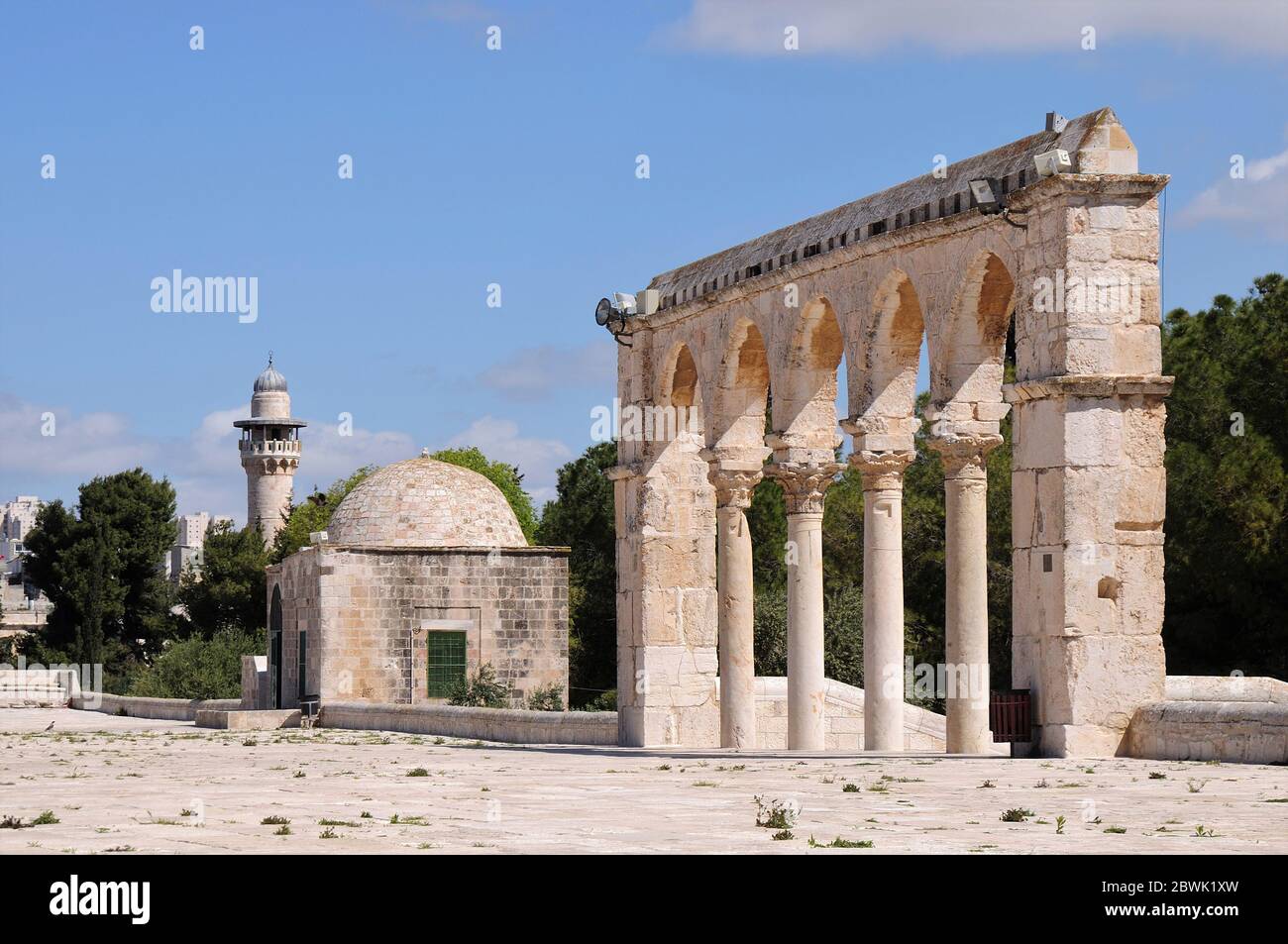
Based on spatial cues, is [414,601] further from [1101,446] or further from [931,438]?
[1101,446]

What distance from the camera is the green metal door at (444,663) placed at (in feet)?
120

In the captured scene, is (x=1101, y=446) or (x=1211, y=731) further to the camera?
(x=1101, y=446)

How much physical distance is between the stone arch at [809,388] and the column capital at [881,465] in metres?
1.58

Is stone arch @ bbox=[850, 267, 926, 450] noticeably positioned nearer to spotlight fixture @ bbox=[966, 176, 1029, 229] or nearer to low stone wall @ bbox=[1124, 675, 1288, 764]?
spotlight fixture @ bbox=[966, 176, 1029, 229]

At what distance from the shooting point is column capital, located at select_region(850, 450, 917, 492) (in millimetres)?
21000

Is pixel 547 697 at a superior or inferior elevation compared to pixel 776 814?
inferior

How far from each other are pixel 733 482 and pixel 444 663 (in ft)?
45.2

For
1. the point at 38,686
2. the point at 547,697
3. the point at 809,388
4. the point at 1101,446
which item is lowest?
the point at 38,686

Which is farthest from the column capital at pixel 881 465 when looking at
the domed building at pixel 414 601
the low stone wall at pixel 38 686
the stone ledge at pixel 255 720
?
the low stone wall at pixel 38 686

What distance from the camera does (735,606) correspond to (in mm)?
24641

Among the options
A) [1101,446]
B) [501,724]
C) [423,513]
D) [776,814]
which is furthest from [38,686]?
[776,814]

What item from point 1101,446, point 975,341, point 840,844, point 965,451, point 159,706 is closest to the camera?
point 840,844

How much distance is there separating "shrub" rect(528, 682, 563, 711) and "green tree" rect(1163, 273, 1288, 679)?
36.7 ft

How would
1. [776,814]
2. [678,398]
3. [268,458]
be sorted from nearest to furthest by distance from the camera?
[776,814]
[678,398]
[268,458]
